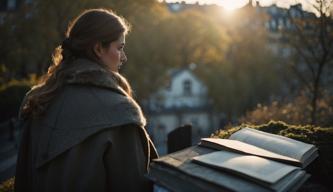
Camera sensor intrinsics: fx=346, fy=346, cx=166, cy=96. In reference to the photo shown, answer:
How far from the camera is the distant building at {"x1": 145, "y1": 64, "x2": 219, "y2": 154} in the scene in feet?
122

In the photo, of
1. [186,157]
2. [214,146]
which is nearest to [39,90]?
[186,157]

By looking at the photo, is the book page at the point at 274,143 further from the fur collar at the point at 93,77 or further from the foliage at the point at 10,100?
the foliage at the point at 10,100

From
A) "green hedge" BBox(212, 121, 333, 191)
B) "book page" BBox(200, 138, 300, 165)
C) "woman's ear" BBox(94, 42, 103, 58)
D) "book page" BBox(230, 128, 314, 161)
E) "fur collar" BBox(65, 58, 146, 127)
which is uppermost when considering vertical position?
"woman's ear" BBox(94, 42, 103, 58)

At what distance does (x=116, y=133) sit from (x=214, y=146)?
63 centimetres

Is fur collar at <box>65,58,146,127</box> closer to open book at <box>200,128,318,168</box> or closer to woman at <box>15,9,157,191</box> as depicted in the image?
woman at <box>15,9,157,191</box>

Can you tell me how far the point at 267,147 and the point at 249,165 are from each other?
58 centimetres

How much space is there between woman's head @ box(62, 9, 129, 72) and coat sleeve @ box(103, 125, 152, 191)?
51cm

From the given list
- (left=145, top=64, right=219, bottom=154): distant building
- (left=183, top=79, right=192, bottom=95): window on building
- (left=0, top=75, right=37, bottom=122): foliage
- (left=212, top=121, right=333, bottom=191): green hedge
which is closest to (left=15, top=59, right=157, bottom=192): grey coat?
(left=212, top=121, right=333, bottom=191): green hedge

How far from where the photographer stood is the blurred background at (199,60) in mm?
10898

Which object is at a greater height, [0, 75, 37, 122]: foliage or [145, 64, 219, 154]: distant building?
[0, 75, 37, 122]: foliage

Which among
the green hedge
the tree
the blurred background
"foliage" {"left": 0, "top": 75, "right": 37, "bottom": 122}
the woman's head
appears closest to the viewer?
the woman's head

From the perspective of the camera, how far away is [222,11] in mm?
50125

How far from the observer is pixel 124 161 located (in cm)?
197

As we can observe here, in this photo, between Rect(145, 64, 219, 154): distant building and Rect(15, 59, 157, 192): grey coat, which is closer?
Rect(15, 59, 157, 192): grey coat
